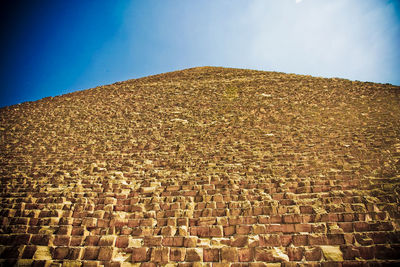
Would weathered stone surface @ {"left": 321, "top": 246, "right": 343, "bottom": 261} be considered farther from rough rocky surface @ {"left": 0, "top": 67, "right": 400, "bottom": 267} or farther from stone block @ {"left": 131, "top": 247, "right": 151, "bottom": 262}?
stone block @ {"left": 131, "top": 247, "right": 151, "bottom": 262}

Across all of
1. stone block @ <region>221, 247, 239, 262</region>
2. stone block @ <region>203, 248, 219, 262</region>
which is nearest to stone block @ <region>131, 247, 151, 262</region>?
stone block @ <region>203, 248, 219, 262</region>

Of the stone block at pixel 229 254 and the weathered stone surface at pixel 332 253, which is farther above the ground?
the weathered stone surface at pixel 332 253

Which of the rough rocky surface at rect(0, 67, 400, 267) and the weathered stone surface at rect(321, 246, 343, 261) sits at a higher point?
the rough rocky surface at rect(0, 67, 400, 267)

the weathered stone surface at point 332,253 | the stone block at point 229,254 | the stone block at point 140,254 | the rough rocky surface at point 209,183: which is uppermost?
the rough rocky surface at point 209,183

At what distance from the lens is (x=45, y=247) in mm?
2115

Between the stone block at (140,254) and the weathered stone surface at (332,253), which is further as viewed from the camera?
the stone block at (140,254)

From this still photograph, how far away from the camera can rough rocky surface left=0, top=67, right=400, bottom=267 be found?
193 cm

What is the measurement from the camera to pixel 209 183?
3.10 meters

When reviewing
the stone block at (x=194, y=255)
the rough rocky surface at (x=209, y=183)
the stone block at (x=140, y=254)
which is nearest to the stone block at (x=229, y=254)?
the rough rocky surface at (x=209, y=183)

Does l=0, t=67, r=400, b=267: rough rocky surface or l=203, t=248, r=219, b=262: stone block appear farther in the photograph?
l=0, t=67, r=400, b=267: rough rocky surface

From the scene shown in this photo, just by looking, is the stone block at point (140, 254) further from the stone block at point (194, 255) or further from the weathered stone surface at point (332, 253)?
the weathered stone surface at point (332, 253)

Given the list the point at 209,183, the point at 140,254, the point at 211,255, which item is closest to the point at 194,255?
the point at 211,255

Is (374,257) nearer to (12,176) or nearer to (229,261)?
(229,261)

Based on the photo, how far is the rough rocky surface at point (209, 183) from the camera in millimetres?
1933
